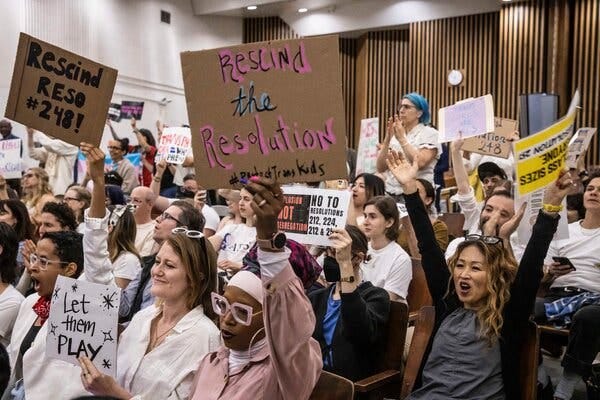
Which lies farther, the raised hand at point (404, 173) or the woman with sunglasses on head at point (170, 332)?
the raised hand at point (404, 173)

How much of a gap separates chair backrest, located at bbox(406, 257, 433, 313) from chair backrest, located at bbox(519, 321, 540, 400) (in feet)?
3.83

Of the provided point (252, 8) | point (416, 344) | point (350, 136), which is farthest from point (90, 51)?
point (416, 344)

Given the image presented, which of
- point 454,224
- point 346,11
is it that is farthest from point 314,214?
point 346,11

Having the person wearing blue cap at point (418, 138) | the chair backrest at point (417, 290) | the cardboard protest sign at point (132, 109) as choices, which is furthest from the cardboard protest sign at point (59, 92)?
the cardboard protest sign at point (132, 109)

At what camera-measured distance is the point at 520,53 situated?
11.2 m

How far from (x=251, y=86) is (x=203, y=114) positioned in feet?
0.57

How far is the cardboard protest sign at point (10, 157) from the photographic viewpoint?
6621 mm

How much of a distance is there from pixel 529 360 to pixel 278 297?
1.40 meters

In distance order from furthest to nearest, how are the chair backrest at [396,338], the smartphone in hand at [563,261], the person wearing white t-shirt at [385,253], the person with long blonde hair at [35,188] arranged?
the person with long blonde hair at [35,188] → the person wearing white t-shirt at [385,253] → the smartphone in hand at [563,261] → the chair backrest at [396,338]

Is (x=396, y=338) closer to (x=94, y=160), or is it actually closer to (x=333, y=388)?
(x=333, y=388)

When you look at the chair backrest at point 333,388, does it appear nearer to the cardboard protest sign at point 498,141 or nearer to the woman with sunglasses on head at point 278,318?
the woman with sunglasses on head at point 278,318

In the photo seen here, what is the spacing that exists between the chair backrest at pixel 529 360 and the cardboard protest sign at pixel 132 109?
831 centimetres

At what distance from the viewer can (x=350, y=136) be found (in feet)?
45.5

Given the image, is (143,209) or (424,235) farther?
(143,209)
